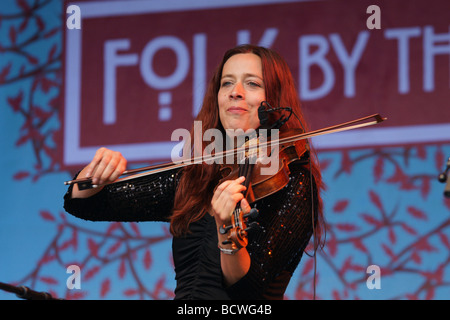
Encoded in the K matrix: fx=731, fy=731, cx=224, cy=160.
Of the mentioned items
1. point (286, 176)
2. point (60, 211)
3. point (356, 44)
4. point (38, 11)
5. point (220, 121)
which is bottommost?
point (60, 211)

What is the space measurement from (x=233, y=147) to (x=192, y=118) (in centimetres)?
109

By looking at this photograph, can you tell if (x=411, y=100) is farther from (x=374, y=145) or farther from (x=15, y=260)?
(x=15, y=260)

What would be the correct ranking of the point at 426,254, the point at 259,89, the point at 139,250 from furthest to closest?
the point at 139,250, the point at 426,254, the point at 259,89

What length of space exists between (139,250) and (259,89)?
4.08ft

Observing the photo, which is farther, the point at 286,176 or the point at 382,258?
the point at 382,258

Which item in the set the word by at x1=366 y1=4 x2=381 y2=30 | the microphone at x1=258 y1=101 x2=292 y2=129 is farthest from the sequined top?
the word by at x1=366 y1=4 x2=381 y2=30

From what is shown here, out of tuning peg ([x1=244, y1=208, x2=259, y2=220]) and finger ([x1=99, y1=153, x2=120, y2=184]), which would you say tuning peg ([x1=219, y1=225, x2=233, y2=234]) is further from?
finger ([x1=99, y1=153, x2=120, y2=184])

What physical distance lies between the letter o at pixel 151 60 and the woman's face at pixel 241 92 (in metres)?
1.02

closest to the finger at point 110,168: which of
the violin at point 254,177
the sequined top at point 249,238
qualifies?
the sequined top at point 249,238

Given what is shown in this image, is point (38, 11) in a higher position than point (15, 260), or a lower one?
higher

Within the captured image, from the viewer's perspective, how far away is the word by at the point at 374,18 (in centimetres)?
294

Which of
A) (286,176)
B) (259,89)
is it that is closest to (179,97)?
(259,89)

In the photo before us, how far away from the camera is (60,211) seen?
3150mm

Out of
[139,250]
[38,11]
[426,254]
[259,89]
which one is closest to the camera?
[259,89]
